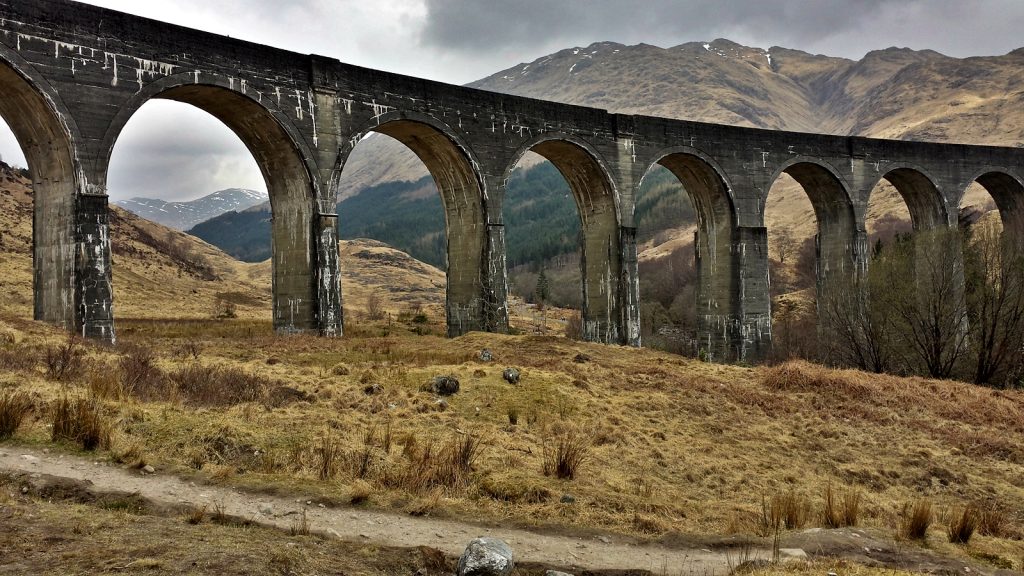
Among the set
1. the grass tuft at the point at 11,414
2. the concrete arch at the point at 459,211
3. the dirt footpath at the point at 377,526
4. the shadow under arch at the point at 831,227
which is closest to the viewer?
the dirt footpath at the point at 377,526

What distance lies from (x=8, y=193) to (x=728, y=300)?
4509cm

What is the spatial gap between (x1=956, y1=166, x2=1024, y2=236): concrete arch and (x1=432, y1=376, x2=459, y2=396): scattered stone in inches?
1259

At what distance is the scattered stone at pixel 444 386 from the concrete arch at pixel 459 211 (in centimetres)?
1116

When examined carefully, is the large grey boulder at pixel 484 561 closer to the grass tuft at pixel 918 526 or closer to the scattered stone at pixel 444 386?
the grass tuft at pixel 918 526

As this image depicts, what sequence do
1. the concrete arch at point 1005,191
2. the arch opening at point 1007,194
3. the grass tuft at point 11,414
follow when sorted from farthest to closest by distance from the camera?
the arch opening at point 1007,194
the concrete arch at point 1005,191
the grass tuft at point 11,414

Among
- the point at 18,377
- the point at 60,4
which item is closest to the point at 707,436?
the point at 18,377

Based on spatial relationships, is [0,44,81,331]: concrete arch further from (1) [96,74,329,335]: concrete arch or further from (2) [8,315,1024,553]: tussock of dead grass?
(1) [96,74,329,335]: concrete arch

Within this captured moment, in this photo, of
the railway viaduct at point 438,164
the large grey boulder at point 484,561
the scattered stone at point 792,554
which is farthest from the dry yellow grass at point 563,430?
the railway viaduct at point 438,164

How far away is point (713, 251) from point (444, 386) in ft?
68.6

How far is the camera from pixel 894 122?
165375 mm

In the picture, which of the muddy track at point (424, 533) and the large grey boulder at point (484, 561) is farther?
the muddy track at point (424, 533)

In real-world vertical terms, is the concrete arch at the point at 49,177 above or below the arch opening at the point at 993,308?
Answer: above

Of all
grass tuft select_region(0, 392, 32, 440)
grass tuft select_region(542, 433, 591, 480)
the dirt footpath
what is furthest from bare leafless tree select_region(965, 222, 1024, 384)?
grass tuft select_region(0, 392, 32, 440)

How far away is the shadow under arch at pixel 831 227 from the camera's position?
112 feet
